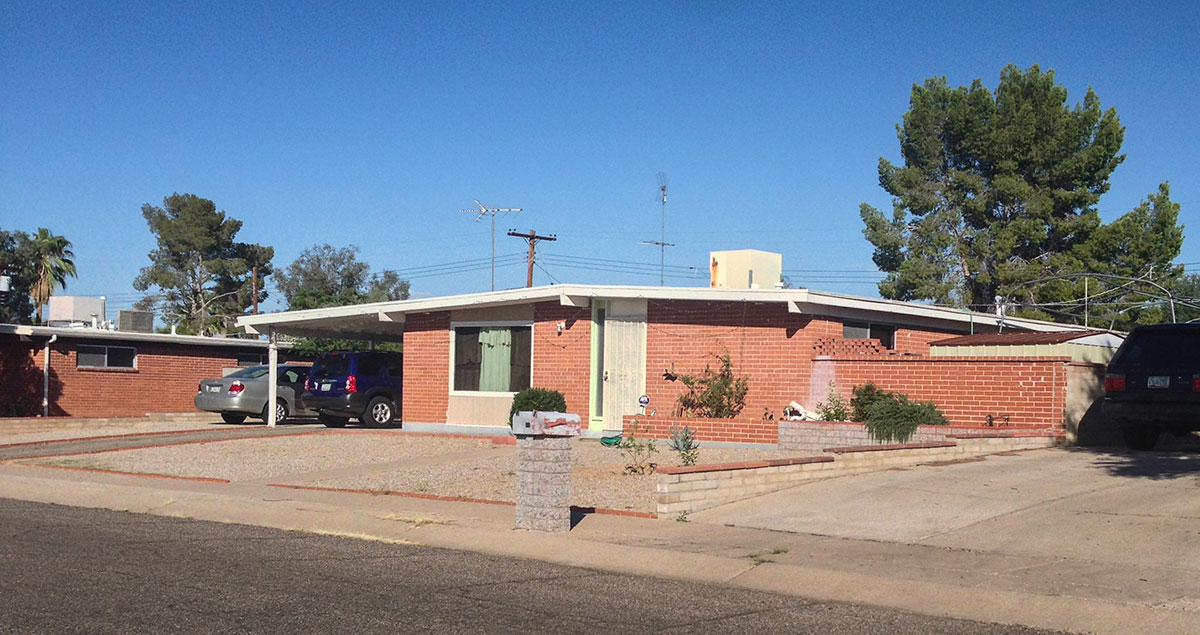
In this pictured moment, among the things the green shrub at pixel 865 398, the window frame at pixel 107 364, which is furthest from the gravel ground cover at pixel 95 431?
the green shrub at pixel 865 398

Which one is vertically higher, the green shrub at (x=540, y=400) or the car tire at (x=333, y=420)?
the green shrub at (x=540, y=400)

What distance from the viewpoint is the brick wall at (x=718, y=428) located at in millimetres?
17812

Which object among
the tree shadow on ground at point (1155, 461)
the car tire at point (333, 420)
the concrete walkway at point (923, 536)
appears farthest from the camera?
the car tire at point (333, 420)

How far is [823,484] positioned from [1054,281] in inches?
1107

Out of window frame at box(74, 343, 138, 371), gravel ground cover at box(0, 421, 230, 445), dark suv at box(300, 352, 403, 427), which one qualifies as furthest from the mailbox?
window frame at box(74, 343, 138, 371)

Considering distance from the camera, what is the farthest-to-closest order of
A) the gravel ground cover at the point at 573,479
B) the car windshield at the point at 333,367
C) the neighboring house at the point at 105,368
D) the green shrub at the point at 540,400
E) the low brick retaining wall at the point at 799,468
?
the neighboring house at the point at 105,368
the car windshield at the point at 333,367
the green shrub at the point at 540,400
the gravel ground cover at the point at 573,479
the low brick retaining wall at the point at 799,468

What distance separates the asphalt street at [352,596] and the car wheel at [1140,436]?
28.5ft

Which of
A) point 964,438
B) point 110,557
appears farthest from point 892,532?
point 110,557

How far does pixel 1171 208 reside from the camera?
3778 centimetres

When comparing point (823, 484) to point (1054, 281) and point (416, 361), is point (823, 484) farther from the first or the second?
point (1054, 281)

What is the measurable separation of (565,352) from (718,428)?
4.10 metres

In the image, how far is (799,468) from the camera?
519 inches

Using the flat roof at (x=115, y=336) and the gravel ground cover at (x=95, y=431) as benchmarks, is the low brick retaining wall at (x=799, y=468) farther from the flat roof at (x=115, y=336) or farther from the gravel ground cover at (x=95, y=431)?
the flat roof at (x=115, y=336)

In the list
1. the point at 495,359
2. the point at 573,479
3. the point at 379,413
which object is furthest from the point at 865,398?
the point at 379,413
